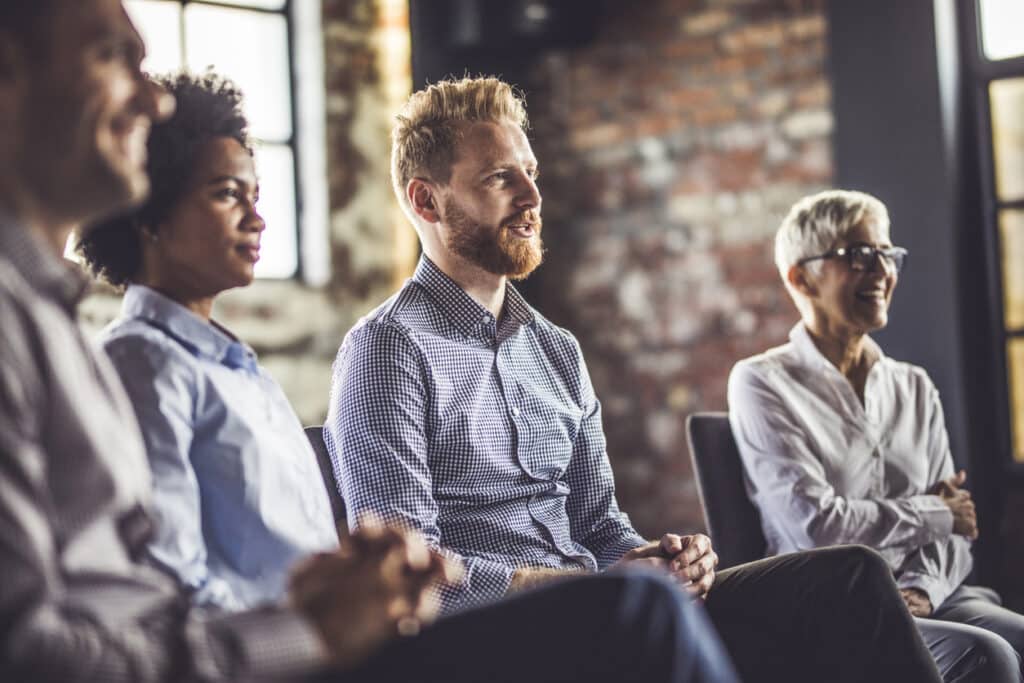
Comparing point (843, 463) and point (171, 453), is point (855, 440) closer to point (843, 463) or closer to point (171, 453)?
point (843, 463)

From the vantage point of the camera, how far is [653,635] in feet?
3.83

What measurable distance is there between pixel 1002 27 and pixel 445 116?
2.49m

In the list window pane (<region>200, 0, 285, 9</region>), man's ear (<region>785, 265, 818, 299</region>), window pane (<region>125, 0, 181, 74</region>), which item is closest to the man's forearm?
man's ear (<region>785, 265, 818, 299</region>)

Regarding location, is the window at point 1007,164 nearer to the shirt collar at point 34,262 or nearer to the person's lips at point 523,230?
the person's lips at point 523,230

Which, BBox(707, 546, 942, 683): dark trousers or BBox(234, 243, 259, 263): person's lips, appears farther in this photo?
BBox(707, 546, 942, 683): dark trousers

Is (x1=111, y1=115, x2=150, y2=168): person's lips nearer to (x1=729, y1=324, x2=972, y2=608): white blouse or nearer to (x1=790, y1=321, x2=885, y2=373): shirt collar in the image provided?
(x1=729, y1=324, x2=972, y2=608): white blouse

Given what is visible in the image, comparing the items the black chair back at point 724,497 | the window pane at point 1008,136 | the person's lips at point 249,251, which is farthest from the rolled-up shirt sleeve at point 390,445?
the window pane at point 1008,136

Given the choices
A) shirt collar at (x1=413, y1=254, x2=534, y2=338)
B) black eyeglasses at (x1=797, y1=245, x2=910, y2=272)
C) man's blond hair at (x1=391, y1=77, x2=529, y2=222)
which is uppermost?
man's blond hair at (x1=391, y1=77, x2=529, y2=222)

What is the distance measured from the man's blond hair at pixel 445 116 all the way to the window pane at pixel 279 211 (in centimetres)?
232

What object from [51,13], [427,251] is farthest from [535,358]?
[51,13]

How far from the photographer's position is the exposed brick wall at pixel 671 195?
4367 mm

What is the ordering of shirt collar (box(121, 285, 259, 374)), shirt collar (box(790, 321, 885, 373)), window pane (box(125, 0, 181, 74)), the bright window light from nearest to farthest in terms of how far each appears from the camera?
shirt collar (box(121, 285, 259, 374)) → shirt collar (box(790, 321, 885, 373)) → window pane (box(125, 0, 181, 74)) → the bright window light

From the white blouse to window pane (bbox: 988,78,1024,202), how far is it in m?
1.59

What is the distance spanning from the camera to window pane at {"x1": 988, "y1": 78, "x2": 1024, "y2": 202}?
396 cm
